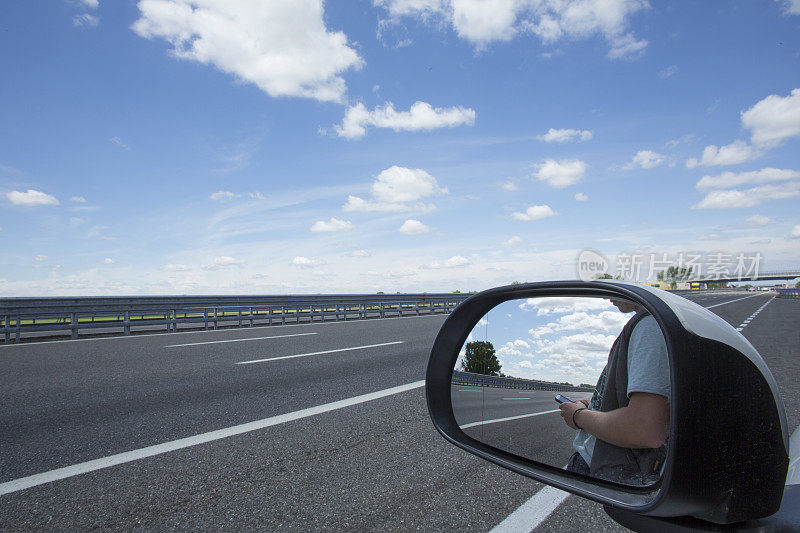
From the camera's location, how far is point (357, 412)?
5.23 meters

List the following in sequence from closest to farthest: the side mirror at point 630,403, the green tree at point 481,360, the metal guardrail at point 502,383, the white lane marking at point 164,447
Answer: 1. the side mirror at point 630,403
2. the metal guardrail at point 502,383
3. the green tree at point 481,360
4. the white lane marking at point 164,447

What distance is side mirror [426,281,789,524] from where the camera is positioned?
2.97 ft

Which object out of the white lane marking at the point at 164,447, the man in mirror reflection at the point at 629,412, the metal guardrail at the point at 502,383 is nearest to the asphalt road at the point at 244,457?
the white lane marking at the point at 164,447

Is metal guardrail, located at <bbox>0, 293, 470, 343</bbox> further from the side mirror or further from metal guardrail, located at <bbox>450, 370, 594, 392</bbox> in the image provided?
the side mirror

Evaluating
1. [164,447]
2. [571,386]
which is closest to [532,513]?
[571,386]

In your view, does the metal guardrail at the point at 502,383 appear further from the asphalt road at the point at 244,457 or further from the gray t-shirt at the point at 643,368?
the asphalt road at the point at 244,457

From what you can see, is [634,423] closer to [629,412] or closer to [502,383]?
[629,412]

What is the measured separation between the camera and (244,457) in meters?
3.79

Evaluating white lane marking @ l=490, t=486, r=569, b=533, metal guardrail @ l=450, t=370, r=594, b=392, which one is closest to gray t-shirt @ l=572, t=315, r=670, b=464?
metal guardrail @ l=450, t=370, r=594, b=392

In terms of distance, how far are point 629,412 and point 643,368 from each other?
0.10 meters

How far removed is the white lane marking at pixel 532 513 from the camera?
2656 millimetres

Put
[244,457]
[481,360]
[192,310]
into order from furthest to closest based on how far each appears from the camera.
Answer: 1. [192,310]
2. [244,457]
3. [481,360]

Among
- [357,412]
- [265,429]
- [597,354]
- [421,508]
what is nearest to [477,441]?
[597,354]

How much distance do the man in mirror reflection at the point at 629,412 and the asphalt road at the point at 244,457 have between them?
1824mm
